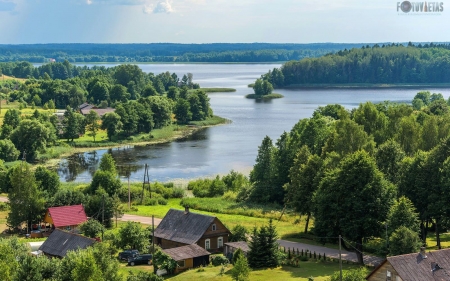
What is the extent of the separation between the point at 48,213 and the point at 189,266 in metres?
16.9

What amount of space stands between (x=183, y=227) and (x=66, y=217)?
1151 cm

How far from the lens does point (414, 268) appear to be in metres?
29.2

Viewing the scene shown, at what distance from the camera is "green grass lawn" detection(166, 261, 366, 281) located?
1409 inches

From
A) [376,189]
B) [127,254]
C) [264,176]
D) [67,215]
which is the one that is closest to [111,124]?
[264,176]

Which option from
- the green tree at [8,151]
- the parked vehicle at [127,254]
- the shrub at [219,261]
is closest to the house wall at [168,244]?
the parked vehicle at [127,254]

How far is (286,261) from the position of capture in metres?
39.9

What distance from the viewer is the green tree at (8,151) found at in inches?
3248

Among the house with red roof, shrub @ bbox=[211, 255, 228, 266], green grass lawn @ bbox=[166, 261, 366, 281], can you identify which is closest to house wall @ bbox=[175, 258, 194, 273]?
green grass lawn @ bbox=[166, 261, 366, 281]

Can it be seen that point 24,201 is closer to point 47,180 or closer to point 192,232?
point 47,180

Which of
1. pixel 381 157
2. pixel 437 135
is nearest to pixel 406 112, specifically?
pixel 437 135

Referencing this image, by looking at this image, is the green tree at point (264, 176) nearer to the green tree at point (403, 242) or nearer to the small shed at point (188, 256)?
the small shed at point (188, 256)

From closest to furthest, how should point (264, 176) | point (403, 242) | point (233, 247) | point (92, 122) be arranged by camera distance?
point (403, 242) < point (233, 247) < point (264, 176) < point (92, 122)

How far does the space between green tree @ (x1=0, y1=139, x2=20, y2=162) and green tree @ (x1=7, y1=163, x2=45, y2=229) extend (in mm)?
30786

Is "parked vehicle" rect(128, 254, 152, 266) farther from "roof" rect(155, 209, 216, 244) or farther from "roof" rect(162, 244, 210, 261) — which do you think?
"roof" rect(155, 209, 216, 244)
